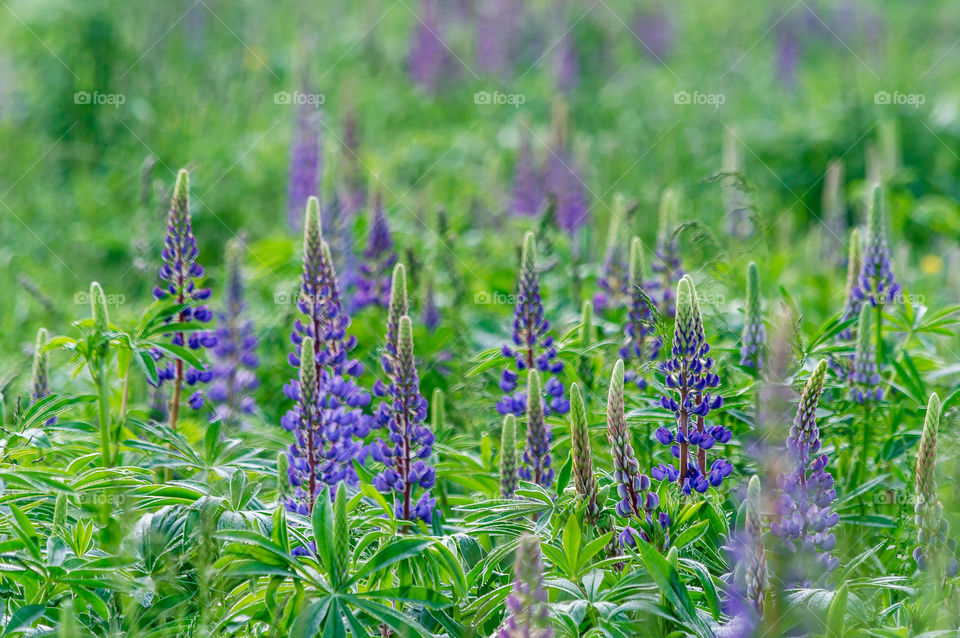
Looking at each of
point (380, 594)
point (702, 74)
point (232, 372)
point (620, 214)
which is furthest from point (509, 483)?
point (702, 74)

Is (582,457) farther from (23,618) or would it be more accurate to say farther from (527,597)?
(23,618)

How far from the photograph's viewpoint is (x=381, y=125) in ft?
29.3

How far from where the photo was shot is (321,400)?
276cm

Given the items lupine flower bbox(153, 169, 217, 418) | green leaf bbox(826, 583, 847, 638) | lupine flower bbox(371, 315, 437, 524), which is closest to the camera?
green leaf bbox(826, 583, 847, 638)

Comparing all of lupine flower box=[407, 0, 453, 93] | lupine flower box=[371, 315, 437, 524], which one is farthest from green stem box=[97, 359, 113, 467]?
lupine flower box=[407, 0, 453, 93]

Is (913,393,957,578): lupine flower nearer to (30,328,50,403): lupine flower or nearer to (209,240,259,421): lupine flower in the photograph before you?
(30,328,50,403): lupine flower

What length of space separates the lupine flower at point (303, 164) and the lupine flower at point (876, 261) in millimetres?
3746

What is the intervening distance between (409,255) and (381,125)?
4869 millimetres

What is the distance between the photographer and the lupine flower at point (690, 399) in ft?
8.06

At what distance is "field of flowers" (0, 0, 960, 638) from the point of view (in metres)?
2.28

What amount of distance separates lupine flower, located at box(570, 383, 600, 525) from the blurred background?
4.27 feet

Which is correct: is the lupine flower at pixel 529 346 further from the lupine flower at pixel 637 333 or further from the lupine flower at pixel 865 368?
the lupine flower at pixel 865 368

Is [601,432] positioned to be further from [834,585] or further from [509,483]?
[834,585]

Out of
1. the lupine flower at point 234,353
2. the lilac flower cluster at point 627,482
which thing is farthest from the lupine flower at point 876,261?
the lupine flower at point 234,353
